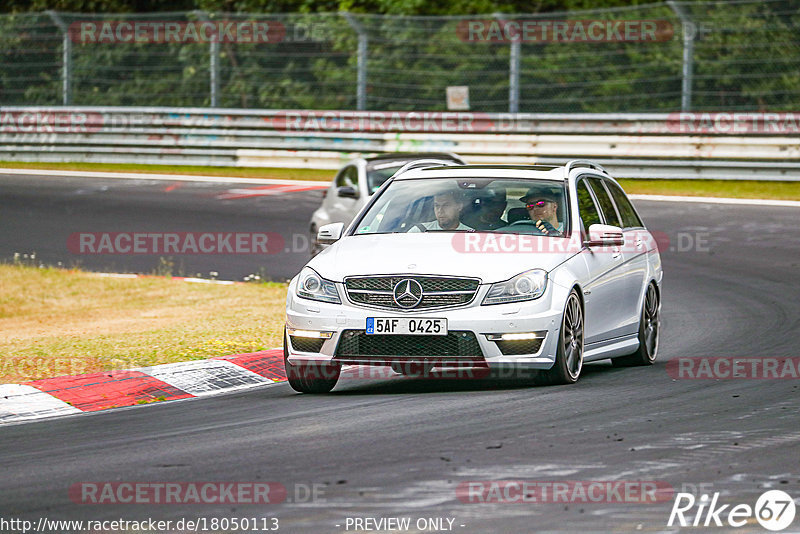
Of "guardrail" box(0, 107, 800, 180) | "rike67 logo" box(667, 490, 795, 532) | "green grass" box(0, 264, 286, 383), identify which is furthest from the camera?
"guardrail" box(0, 107, 800, 180)

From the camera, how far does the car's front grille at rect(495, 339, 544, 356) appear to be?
29.8ft

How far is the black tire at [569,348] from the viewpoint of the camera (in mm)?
9320

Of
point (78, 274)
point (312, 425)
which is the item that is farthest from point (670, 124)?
point (312, 425)

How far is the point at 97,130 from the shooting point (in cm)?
3100

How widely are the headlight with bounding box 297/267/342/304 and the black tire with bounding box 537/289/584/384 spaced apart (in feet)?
4.80

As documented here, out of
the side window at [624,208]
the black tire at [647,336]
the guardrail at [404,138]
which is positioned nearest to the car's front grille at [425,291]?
the black tire at [647,336]

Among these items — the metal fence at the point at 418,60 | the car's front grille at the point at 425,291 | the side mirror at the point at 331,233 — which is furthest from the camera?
the metal fence at the point at 418,60

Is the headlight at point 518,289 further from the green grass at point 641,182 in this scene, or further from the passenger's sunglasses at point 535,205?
the green grass at point 641,182

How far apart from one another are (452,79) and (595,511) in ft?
75.2

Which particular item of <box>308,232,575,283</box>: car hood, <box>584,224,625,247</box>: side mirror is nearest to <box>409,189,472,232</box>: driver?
<box>308,232,575,283</box>: car hood

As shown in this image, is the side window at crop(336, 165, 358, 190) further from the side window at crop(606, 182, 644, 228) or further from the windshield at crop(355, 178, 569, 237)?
the windshield at crop(355, 178, 569, 237)

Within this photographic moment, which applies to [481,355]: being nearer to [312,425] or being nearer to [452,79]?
[312,425]

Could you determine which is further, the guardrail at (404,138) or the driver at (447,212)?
the guardrail at (404,138)

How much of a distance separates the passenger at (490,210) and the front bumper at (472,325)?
1.04 meters
